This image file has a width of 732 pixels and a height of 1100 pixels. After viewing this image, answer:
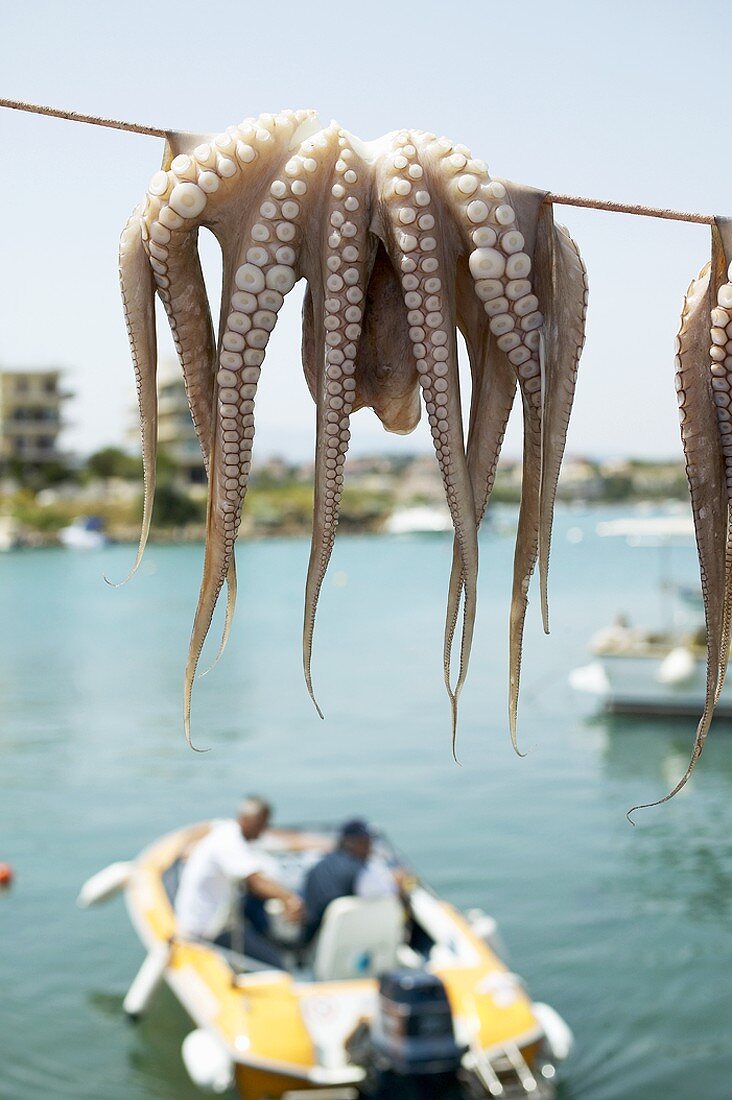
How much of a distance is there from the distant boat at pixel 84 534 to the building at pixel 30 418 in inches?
289

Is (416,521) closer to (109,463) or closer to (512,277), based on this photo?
(109,463)

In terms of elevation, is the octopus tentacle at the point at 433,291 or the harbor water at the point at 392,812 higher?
the octopus tentacle at the point at 433,291

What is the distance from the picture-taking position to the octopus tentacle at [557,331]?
1.85 meters

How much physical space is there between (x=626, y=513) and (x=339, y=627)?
456 ft

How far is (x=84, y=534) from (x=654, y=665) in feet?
250

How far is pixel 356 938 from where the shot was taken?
10133 mm

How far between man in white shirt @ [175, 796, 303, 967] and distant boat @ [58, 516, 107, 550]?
88896mm

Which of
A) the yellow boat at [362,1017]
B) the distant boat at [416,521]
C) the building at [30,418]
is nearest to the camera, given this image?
the yellow boat at [362,1017]

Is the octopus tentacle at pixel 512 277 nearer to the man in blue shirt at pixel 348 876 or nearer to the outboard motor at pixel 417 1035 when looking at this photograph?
the outboard motor at pixel 417 1035

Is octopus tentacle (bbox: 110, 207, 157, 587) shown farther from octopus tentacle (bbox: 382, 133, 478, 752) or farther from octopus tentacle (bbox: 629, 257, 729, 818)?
octopus tentacle (bbox: 629, 257, 729, 818)

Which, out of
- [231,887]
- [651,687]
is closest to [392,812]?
[651,687]

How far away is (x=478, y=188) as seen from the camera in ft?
5.85

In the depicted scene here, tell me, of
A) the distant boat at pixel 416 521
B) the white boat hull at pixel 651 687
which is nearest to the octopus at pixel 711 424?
the white boat hull at pixel 651 687

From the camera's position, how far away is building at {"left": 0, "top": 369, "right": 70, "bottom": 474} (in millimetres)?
86750
